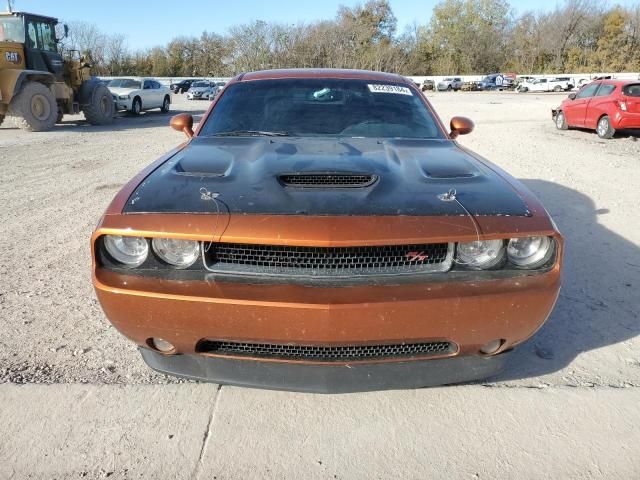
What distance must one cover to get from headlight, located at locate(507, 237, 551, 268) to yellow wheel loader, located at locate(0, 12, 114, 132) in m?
13.7

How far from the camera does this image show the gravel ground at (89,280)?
8.80ft

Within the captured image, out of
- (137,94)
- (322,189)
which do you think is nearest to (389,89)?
(322,189)

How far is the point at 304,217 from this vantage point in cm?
188

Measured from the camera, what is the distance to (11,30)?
13.2 metres

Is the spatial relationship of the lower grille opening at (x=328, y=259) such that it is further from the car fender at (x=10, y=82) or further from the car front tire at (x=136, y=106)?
the car front tire at (x=136, y=106)

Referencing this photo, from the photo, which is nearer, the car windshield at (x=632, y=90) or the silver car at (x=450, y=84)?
the car windshield at (x=632, y=90)

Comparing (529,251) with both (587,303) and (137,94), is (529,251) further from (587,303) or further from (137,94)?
(137,94)

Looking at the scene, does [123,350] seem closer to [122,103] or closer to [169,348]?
[169,348]

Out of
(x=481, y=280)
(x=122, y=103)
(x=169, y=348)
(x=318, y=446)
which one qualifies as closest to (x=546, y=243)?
(x=481, y=280)

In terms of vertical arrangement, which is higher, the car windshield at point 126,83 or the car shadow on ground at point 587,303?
the car windshield at point 126,83

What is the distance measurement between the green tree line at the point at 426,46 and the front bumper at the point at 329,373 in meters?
50.1

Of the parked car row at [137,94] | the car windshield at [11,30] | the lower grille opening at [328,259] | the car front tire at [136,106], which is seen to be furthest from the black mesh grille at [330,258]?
the car front tire at [136,106]

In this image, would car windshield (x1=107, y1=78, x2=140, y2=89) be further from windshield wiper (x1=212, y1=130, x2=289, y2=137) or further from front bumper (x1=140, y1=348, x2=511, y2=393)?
front bumper (x1=140, y1=348, x2=511, y2=393)

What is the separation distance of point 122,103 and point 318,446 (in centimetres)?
2058
